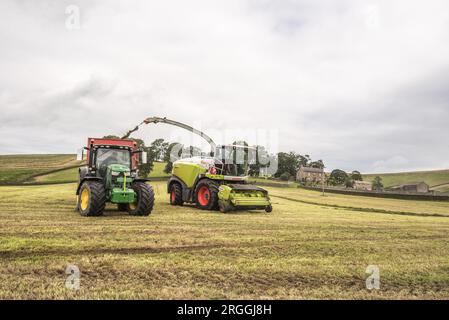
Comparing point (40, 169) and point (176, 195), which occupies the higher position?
point (40, 169)

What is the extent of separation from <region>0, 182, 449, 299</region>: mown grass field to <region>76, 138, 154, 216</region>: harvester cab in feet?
5.39

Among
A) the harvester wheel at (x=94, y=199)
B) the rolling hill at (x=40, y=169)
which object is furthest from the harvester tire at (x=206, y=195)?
the rolling hill at (x=40, y=169)

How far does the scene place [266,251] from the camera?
312 inches

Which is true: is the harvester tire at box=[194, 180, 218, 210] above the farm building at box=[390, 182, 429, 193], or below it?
above

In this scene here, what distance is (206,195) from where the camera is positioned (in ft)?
58.6

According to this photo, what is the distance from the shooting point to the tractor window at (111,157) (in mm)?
14930

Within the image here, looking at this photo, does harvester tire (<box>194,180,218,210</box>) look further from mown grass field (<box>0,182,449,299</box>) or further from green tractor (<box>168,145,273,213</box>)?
mown grass field (<box>0,182,449,299</box>)

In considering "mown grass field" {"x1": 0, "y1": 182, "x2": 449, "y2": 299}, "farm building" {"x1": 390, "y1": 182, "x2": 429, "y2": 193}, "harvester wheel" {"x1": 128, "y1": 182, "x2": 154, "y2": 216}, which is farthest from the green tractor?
"farm building" {"x1": 390, "y1": 182, "x2": 429, "y2": 193}

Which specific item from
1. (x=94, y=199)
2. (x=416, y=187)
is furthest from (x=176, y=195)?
(x=416, y=187)

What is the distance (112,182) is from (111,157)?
1.67 m

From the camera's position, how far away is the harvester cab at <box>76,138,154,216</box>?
12844mm

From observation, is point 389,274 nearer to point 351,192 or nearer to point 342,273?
point 342,273

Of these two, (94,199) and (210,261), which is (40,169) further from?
(210,261)
